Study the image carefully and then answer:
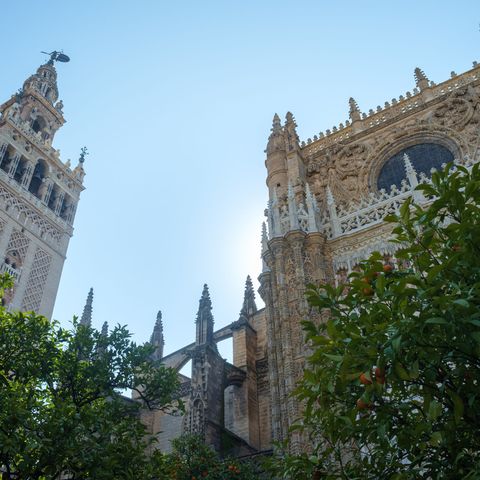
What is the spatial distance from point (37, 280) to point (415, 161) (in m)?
20.4

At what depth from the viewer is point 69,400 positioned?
9445 mm

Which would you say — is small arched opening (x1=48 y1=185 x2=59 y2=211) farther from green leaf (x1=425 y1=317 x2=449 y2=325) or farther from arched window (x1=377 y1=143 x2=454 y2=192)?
green leaf (x1=425 y1=317 x2=449 y2=325)

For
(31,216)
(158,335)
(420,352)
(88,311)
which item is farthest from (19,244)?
(420,352)

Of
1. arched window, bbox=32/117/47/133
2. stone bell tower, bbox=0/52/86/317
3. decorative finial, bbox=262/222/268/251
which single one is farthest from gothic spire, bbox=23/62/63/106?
decorative finial, bbox=262/222/268/251

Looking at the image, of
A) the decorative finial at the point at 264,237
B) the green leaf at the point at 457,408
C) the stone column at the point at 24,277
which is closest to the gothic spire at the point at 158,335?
the stone column at the point at 24,277

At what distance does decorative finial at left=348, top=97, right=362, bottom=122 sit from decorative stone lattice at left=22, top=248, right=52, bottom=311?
18.2 m

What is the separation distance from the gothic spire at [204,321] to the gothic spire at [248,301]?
2.17 meters

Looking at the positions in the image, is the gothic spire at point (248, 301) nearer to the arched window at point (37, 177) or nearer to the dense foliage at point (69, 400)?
the dense foliage at point (69, 400)

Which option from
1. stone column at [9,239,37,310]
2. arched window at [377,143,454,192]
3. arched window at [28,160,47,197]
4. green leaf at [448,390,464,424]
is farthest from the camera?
arched window at [28,160,47,197]

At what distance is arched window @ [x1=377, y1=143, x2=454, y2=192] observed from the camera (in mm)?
15938

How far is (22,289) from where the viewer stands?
27.3m

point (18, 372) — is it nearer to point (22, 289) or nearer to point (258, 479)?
point (258, 479)

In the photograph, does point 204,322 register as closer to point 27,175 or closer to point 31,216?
point 31,216

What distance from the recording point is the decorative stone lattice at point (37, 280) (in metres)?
27.5
